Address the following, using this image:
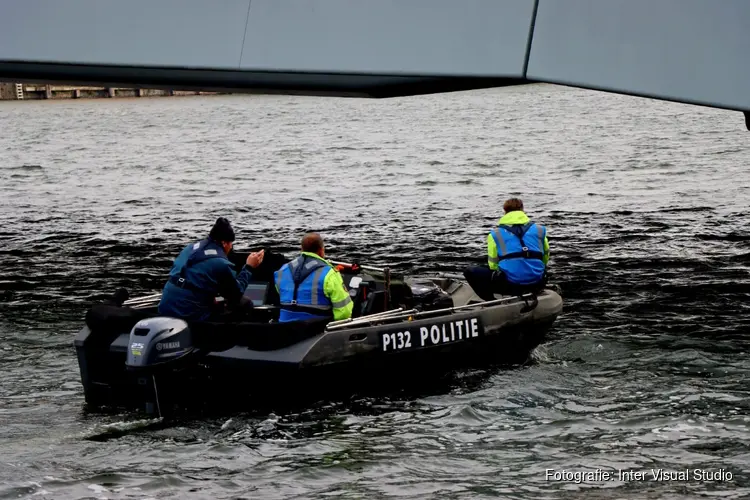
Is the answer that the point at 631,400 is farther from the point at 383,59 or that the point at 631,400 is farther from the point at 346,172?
the point at 346,172

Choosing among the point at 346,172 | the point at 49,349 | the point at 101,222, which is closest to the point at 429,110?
the point at 346,172

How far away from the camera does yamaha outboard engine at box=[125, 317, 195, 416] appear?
1103cm

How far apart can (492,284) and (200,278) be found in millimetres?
4003

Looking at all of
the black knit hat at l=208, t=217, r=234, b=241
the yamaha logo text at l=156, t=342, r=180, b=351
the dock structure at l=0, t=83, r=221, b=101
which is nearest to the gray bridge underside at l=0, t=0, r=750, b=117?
the black knit hat at l=208, t=217, r=234, b=241

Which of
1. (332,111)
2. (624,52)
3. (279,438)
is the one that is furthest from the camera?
(332,111)

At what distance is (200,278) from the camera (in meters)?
11.7

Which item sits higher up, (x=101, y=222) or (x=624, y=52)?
(x=624, y=52)

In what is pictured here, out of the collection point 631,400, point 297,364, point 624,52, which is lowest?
point 631,400

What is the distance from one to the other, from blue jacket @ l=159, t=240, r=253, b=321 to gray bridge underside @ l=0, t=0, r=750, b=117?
84.2 inches

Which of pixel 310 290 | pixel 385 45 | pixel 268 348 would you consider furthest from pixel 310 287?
pixel 385 45

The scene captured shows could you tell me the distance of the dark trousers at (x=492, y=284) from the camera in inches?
554

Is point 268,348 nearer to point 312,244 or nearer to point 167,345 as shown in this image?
point 167,345

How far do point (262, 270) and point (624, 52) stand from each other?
5657 mm

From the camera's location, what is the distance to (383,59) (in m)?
11.6
